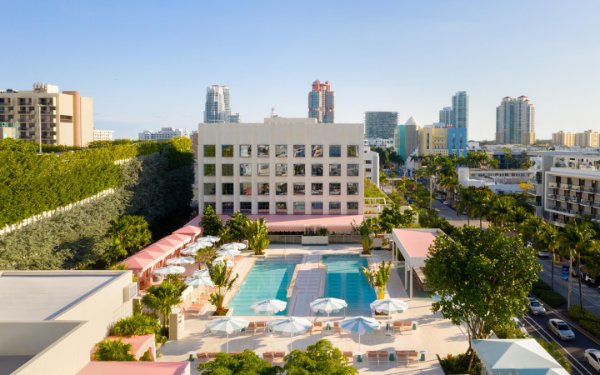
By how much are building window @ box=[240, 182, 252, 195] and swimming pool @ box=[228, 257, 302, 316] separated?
12.8m

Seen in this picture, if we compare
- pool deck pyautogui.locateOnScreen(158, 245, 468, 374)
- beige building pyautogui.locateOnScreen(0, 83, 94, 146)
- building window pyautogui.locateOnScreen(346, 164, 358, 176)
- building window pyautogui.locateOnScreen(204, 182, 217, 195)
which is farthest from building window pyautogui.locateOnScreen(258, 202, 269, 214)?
beige building pyautogui.locateOnScreen(0, 83, 94, 146)

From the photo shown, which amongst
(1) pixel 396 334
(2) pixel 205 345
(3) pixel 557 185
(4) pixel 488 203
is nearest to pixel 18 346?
(2) pixel 205 345

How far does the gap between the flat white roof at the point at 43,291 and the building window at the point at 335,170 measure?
36.9 m

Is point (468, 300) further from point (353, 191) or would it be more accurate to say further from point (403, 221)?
point (353, 191)

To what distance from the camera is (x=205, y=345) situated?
24484 mm

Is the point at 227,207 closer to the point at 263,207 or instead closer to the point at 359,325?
the point at 263,207

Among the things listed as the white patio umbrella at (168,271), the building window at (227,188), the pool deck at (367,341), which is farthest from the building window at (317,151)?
the pool deck at (367,341)

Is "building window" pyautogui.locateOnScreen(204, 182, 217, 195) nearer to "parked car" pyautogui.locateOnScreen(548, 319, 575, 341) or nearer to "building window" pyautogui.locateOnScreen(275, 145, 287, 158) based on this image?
"building window" pyautogui.locateOnScreen(275, 145, 287, 158)

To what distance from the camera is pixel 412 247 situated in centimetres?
3422

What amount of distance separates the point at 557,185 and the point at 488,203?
41.5ft

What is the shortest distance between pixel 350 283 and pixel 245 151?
24.1 m

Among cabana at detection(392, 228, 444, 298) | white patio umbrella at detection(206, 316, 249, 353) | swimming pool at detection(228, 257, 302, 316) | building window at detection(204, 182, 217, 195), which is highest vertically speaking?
building window at detection(204, 182, 217, 195)

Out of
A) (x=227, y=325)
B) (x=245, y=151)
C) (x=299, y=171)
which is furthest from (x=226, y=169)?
(x=227, y=325)

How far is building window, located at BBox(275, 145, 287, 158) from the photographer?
56.1m
